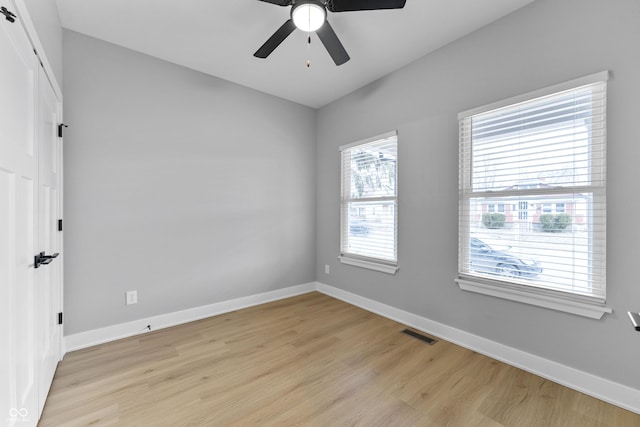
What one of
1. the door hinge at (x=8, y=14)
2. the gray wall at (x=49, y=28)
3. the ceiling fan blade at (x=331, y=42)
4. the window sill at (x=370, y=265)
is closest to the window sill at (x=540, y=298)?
the window sill at (x=370, y=265)

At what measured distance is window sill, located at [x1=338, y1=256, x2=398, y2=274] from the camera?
3.09 m

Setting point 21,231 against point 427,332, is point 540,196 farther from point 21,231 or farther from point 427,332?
point 21,231

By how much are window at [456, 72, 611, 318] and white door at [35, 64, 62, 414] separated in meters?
3.04

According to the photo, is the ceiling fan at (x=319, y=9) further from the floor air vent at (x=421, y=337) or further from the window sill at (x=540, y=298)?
the floor air vent at (x=421, y=337)

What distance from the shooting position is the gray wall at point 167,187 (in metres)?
2.42

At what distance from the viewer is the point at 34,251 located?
1.50 meters

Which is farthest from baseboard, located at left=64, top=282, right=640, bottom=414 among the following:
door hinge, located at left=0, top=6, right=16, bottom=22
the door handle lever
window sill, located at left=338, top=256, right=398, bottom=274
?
door hinge, located at left=0, top=6, right=16, bottom=22

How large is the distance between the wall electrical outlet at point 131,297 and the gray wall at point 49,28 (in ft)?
6.18

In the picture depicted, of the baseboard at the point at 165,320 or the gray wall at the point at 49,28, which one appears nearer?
the gray wall at the point at 49,28

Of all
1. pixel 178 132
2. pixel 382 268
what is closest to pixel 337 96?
pixel 178 132

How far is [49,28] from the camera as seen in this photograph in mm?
1858

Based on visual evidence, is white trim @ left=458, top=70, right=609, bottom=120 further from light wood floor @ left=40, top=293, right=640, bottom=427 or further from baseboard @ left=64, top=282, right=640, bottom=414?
light wood floor @ left=40, top=293, right=640, bottom=427

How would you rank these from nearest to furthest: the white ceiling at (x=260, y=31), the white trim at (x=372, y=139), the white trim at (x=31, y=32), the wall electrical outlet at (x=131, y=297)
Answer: the white trim at (x=31, y=32)
the white ceiling at (x=260, y=31)
the wall electrical outlet at (x=131, y=297)
the white trim at (x=372, y=139)

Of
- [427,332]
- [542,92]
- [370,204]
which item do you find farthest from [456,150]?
[427,332]
